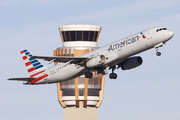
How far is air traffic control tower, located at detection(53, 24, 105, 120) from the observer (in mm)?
166625

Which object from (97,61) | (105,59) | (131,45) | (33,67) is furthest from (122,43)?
(33,67)

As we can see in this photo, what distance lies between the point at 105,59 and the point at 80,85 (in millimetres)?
64701

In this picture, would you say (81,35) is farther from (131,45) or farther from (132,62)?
(131,45)

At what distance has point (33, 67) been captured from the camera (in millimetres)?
118062

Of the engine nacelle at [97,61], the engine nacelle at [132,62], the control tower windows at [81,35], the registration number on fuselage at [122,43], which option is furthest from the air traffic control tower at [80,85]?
the registration number on fuselage at [122,43]

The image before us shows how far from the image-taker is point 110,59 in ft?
338

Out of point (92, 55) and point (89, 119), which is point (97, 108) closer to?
point (89, 119)

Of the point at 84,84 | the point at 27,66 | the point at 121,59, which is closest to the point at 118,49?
the point at 121,59

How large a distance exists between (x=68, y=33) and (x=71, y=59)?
6338cm

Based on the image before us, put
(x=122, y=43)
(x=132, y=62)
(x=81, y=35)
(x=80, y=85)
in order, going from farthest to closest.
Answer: (x=81, y=35) → (x=80, y=85) → (x=132, y=62) → (x=122, y=43)

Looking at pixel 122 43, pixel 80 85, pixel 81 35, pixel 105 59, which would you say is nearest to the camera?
pixel 122 43

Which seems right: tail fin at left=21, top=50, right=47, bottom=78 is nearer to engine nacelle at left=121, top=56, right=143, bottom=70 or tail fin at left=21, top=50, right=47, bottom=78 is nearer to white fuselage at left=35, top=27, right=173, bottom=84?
white fuselage at left=35, top=27, right=173, bottom=84

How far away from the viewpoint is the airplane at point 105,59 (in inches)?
3959

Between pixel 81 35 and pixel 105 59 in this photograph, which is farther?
pixel 81 35
